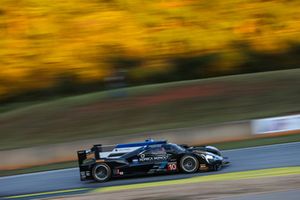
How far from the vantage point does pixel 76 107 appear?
26312mm

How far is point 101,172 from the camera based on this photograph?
1348 cm

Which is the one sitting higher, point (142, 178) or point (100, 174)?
point (100, 174)

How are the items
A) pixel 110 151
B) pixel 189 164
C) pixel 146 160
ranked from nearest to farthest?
pixel 189 164 → pixel 146 160 → pixel 110 151

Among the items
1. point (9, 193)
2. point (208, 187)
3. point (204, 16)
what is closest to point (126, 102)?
point (204, 16)

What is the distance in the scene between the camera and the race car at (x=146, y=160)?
12805mm

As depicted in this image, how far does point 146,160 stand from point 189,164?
3.50 feet

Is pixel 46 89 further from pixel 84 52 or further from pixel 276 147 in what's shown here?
pixel 276 147

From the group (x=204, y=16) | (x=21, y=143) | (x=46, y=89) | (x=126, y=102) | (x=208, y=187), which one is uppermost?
(x=204, y=16)

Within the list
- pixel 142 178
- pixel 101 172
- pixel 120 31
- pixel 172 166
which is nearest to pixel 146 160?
pixel 142 178

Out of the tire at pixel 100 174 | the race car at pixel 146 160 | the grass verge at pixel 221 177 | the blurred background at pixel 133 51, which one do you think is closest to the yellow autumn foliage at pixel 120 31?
the blurred background at pixel 133 51

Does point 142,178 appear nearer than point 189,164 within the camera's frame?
No

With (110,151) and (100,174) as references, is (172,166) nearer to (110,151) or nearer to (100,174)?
(110,151)

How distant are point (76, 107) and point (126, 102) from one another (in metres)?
2.54

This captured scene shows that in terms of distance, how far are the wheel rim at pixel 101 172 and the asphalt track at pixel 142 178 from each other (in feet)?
0.77
